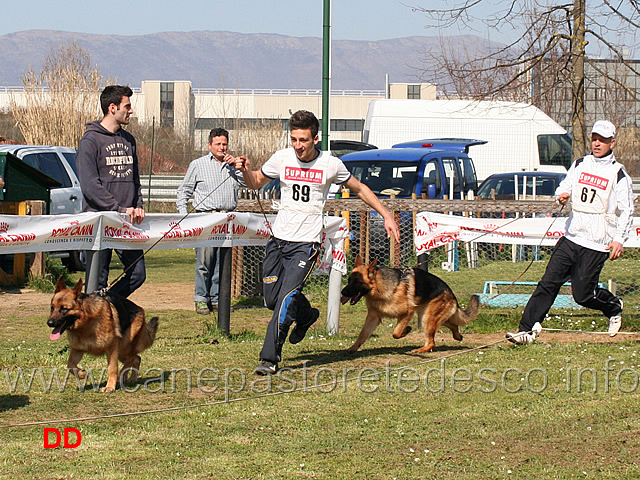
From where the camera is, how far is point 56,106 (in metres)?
25.8

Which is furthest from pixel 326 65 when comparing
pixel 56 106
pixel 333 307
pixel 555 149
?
pixel 56 106

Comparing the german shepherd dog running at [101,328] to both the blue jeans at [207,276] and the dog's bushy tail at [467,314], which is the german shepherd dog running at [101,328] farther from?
the blue jeans at [207,276]

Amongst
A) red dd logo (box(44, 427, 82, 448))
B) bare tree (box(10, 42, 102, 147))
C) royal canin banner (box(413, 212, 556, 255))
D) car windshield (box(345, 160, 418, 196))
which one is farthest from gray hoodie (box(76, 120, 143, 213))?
bare tree (box(10, 42, 102, 147))

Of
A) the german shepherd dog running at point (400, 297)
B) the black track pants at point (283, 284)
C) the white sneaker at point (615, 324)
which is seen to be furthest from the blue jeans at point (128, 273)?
the white sneaker at point (615, 324)

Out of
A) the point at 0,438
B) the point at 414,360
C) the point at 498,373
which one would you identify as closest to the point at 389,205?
the point at 414,360

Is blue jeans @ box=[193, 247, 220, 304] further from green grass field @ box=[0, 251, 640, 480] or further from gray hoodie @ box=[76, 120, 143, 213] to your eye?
gray hoodie @ box=[76, 120, 143, 213]

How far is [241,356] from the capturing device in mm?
7598

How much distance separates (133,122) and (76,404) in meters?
32.8

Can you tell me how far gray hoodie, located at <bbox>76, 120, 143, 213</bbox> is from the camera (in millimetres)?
7219

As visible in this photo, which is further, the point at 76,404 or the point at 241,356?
the point at 241,356

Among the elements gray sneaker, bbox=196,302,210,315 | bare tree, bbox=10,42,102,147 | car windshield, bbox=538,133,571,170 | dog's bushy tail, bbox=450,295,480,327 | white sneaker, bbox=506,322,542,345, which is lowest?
gray sneaker, bbox=196,302,210,315

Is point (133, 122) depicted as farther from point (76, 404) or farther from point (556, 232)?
point (76, 404)

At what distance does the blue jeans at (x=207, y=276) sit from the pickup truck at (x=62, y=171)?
4.57 metres

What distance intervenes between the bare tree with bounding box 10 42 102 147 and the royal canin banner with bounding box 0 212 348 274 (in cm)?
1818
